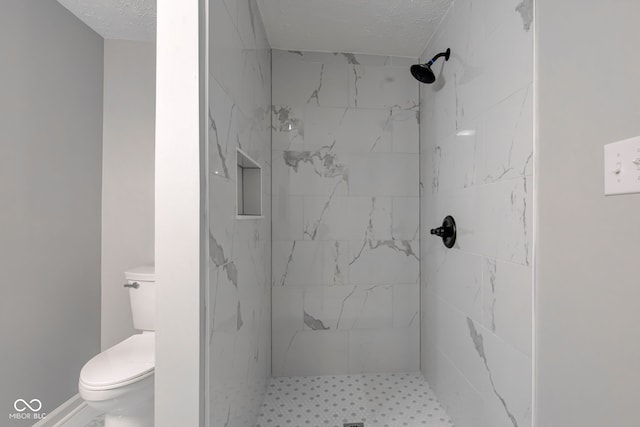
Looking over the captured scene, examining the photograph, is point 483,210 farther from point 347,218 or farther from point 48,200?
point 48,200

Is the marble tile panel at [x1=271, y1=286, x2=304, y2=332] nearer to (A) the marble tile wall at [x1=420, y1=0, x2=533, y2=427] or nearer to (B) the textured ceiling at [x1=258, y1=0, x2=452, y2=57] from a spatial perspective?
(A) the marble tile wall at [x1=420, y1=0, x2=533, y2=427]

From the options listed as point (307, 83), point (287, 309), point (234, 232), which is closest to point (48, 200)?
point (234, 232)

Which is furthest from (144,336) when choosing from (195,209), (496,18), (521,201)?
(496,18)

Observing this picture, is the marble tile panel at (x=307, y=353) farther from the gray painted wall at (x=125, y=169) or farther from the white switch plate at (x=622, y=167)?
the white switch plate at (x=622, y=167)

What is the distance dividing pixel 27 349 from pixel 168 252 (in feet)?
4.73

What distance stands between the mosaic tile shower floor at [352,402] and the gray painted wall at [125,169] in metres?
1.18

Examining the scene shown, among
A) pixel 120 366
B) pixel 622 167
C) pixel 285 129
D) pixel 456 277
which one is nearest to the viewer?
pixel 622 167

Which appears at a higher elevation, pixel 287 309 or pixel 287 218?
pixel 287 218

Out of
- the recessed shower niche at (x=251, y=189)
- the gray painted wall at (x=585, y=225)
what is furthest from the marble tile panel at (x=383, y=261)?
the gray painted wall at (x=585, y=225)

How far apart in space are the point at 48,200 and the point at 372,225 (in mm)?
1994

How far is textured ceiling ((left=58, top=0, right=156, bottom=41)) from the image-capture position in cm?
175

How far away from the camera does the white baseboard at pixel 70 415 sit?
5.52ft

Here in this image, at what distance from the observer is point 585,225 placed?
32.3 inches

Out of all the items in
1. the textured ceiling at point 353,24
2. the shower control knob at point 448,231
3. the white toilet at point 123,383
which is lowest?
the white toilet at point 123,383
